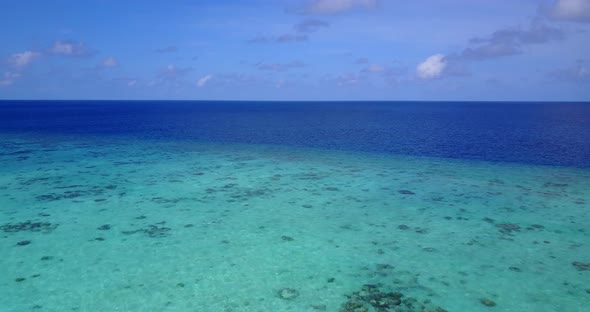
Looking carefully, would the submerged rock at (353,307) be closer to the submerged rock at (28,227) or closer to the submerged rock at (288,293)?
the submerged rock at (288,293)

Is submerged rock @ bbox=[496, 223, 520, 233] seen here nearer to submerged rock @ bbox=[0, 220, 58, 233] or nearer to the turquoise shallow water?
the turquoise shallow water

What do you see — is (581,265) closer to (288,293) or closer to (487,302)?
(487,302)

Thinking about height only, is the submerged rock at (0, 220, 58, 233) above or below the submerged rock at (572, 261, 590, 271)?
above

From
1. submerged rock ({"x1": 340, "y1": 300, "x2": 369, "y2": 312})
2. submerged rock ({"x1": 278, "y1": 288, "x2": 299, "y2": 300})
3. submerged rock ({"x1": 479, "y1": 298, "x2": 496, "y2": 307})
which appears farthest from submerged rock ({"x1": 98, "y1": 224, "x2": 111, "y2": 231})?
submerged rock ({"x1": 479, "y1": 298, "x2": 496, "y2": 307})

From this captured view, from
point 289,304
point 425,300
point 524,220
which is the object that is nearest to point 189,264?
point 289,304

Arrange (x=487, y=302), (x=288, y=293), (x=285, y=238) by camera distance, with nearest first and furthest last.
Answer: (x=487, y=302)
(x=288, y=293)
(x=285, y=238)

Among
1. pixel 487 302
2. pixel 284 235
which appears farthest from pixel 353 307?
pixel 284 235
